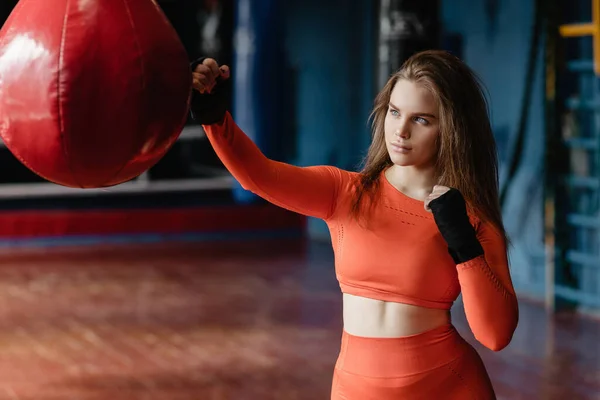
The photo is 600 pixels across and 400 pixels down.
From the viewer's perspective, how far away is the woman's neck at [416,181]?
1.84 m

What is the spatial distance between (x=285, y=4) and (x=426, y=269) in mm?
6896

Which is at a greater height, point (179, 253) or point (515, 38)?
point (515, 38)

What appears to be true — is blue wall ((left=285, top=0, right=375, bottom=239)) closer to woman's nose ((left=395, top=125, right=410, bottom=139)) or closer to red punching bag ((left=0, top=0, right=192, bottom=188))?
woman's nose ((left=395, top=125, right=410, bottom=139))

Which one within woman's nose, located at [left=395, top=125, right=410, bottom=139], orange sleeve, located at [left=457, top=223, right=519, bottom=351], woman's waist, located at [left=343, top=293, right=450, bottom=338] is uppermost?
woman's nose, located at [left=395, top=125, right=410, bottom=139]

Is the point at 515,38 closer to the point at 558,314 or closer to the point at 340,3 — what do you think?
the point at 558,314

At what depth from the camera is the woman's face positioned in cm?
176

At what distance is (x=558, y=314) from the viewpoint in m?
5.25

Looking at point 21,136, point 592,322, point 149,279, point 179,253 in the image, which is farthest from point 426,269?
point 179,253

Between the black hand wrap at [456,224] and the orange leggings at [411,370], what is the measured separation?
0.70 feet

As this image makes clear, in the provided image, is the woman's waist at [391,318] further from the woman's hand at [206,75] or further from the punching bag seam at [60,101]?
the punching bag seam at [60,101]

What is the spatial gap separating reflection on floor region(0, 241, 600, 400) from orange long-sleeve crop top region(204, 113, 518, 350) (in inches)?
78.1

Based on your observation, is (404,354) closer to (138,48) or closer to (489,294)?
(489,294)

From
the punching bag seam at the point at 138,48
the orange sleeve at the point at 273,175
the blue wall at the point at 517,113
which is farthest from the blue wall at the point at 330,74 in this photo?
the punching bag seam at the point at 138,48

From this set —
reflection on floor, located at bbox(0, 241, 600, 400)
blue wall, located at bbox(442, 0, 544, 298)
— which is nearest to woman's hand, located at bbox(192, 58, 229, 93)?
reflection on floor, located at bbox(0, 241, 600, 400)
